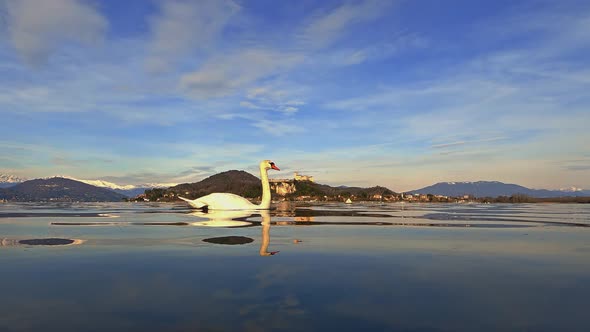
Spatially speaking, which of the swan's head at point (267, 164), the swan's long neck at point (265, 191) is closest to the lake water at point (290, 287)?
the swan's long neck at point (265, 191)

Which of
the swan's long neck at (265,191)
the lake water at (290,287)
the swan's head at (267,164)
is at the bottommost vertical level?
the lake water at (290,287)

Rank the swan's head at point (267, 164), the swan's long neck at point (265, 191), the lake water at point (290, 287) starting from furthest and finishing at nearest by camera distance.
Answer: the swan's head at point (267, 164) → the swan's long neck at point (265, 191) → the lake water at point (290, 287)

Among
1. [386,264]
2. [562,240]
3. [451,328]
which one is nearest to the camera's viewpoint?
[451,328]

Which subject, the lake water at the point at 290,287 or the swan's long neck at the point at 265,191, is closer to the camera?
the lake water at the point at 290,287

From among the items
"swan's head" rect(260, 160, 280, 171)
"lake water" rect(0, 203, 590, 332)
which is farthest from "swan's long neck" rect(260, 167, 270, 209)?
"lake water" rect(0, 203, 590, 332)

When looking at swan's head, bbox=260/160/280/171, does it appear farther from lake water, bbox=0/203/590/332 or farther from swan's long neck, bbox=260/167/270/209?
lake water, bbox=0/203/590/332

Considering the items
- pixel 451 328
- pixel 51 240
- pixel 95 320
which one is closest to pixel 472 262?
pixel 451 328

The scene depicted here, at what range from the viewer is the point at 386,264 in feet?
32.6

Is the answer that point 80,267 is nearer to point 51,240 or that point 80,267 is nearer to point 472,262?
point 51,240

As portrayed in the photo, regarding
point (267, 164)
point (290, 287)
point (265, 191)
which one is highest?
point (267, 164)

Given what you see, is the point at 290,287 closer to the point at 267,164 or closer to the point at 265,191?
the point at 265,191

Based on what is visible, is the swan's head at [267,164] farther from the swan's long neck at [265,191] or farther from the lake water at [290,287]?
the lake water at [290,287]

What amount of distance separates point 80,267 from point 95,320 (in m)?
4.47

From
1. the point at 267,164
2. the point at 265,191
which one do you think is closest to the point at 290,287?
the point at 265,191
